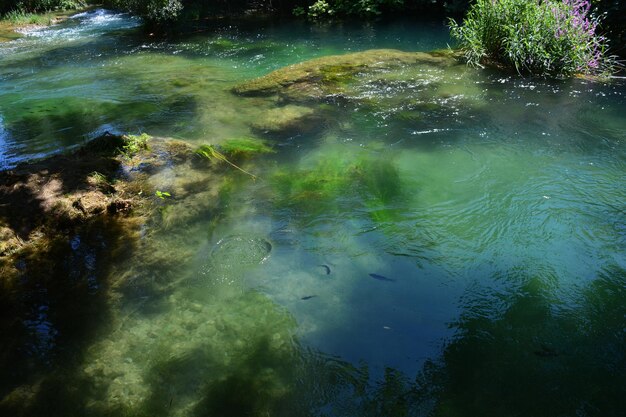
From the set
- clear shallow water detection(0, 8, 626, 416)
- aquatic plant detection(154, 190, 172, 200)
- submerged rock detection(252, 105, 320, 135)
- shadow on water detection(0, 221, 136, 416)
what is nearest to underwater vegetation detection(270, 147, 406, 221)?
clear shallow water detection(0, 8, 626, 416)

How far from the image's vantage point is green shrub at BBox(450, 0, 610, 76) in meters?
8.20

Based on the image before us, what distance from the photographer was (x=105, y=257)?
4062mm

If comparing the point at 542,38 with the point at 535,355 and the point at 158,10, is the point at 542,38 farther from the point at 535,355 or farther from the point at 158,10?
the point at 158,10

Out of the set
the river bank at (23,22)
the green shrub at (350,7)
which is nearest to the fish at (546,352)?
the green shrub at (350,7)

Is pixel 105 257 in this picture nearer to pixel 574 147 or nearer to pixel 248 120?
pixel 248 120

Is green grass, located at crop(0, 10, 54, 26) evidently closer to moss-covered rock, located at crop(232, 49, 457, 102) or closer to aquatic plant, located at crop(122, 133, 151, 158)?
moss-covered rock, located at crop(232, 49, 457, 102)

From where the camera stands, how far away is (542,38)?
8312mm

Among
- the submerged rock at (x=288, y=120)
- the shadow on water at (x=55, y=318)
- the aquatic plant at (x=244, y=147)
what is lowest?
the shadow on water at (x=55, y=318)

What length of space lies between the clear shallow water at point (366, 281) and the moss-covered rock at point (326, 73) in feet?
3.95

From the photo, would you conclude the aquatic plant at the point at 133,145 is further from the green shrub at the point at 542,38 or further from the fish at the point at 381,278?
the green shrub at the point at 542,38

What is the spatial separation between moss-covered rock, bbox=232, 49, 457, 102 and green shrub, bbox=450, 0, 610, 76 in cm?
100

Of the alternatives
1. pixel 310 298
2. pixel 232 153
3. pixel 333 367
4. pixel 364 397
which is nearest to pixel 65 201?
pixel 232 153

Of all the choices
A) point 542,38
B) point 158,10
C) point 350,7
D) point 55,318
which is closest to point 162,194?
point 55,318

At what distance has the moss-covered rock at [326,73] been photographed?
8148mm
